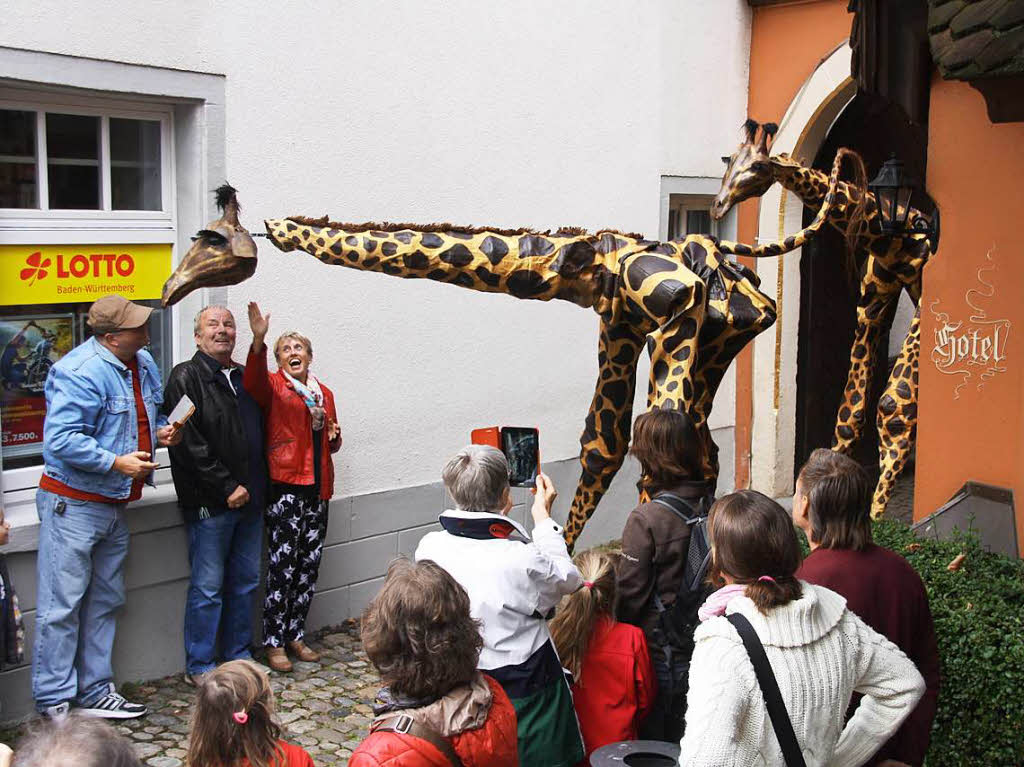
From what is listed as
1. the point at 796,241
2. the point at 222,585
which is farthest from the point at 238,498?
the point at 796,241

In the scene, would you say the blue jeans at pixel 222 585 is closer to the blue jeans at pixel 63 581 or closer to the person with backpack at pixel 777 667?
the blue jeans at pixel 63 581

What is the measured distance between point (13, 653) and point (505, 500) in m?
2.69

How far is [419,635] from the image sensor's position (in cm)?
287

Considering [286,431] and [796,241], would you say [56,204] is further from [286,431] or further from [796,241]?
[796,241]

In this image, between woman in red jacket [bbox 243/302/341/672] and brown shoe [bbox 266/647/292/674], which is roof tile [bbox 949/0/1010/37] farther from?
brown shoe [bbox 266/647/292/674]

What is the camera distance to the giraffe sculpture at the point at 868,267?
7238 millimetres

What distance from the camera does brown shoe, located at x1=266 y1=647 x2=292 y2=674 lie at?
6840 mm

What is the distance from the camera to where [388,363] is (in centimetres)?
789

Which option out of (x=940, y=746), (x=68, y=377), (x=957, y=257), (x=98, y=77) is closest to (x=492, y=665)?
(x=940, y=746)

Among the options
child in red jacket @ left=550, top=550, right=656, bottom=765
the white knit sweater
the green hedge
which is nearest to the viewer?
the white knit sweater

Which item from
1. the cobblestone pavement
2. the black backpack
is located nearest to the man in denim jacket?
the cobblestone pavement

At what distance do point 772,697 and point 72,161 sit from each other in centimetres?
501

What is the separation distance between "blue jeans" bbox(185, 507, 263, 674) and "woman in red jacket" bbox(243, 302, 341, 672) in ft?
0.44

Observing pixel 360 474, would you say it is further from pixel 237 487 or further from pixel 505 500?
pixel 505 500
